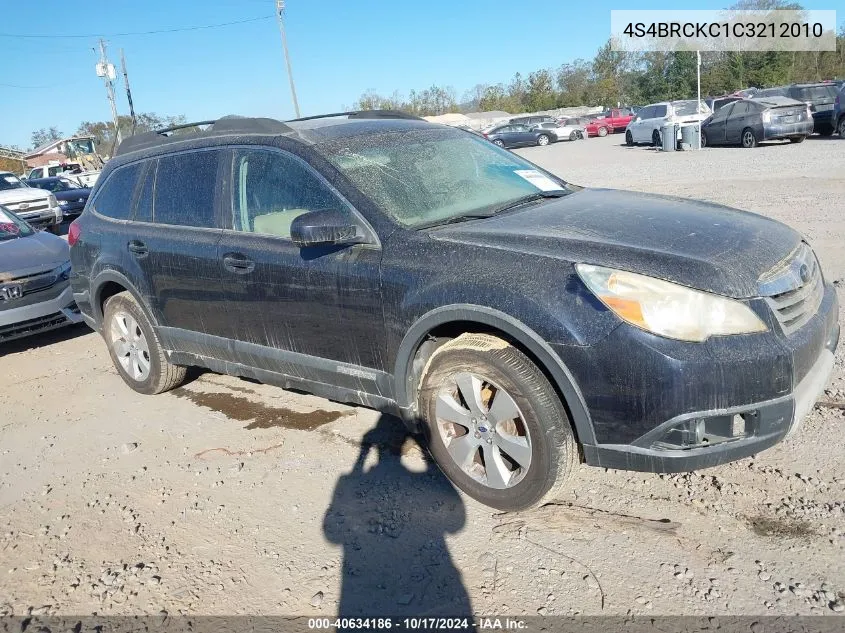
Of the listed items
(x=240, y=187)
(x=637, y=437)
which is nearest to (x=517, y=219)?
(x=637, y=437)

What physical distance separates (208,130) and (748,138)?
19.5 m

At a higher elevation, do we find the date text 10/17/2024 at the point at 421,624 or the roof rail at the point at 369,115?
the roof rail at the point at 369,115

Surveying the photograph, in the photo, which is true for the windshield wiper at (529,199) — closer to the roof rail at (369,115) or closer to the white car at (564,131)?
the roof rail at (369,115)

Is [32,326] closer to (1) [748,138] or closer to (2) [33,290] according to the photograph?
(2) [33,290]

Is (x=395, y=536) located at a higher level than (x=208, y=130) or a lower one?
lower

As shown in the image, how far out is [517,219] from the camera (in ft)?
11.1

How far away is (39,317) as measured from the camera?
260 inches

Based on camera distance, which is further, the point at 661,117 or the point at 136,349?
the point at 661,117

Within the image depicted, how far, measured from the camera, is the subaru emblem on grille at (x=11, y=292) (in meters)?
6.41

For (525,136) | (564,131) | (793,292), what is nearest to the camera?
(793,292)

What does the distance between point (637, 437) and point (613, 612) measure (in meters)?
0.66

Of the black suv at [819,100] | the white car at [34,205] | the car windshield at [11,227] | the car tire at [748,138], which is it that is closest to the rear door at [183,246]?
the car windshield at [11,227]

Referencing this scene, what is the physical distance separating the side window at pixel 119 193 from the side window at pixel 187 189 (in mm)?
372

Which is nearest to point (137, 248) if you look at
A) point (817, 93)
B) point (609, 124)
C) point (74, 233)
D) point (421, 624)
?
point (74, 233)
